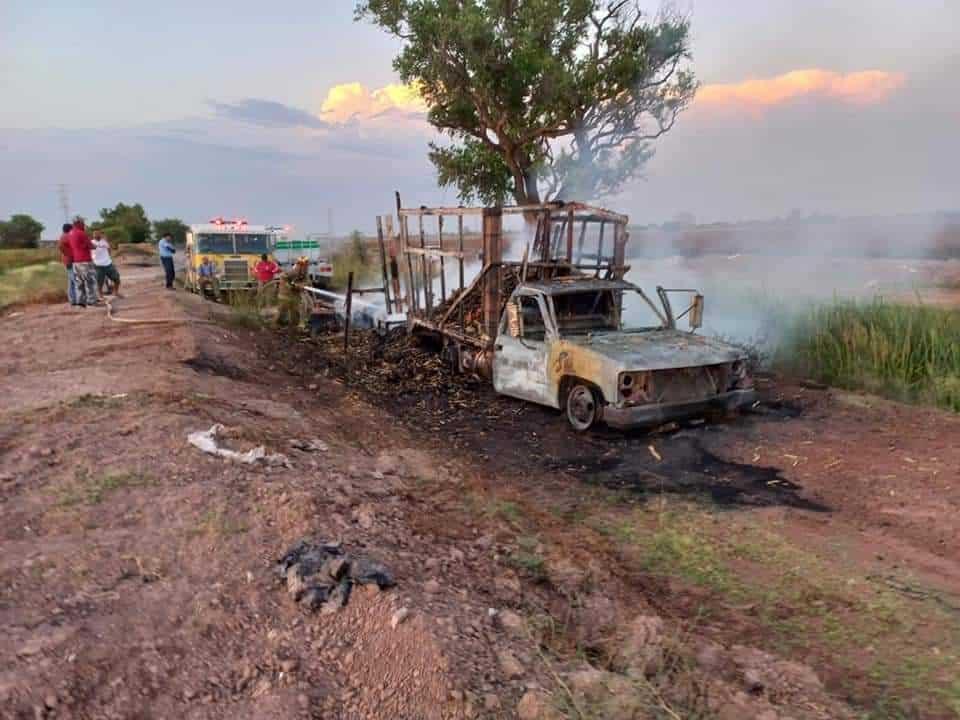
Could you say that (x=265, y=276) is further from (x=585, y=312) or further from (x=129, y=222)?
(x=129, y=222)

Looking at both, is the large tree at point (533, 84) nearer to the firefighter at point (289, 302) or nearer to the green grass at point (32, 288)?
the firefighter at point (289, 302)

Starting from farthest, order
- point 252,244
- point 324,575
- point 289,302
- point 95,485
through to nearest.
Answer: point 252,244
point 289,302
point 95,485
point 324,575

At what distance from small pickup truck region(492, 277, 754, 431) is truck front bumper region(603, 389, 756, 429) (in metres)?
0.01

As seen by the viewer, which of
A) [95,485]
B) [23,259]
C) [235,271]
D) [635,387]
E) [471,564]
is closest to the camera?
[471,564]

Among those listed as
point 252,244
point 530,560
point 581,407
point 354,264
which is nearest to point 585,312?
point 581,407

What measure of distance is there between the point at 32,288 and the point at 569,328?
725 inches

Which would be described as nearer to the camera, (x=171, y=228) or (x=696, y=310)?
(x=696, y=310)

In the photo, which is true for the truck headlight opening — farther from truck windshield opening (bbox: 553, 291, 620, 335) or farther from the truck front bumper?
truck windshield opening (bbox: 553, 291, 620, 335)

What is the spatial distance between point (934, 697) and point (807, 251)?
17.2 metres

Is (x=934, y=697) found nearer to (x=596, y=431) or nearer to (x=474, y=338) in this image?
(x=596, y=431)

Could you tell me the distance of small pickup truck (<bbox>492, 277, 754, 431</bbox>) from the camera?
24.4 feet

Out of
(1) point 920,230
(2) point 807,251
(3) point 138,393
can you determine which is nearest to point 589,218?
(3) point 138,393

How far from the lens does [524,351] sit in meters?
8.80

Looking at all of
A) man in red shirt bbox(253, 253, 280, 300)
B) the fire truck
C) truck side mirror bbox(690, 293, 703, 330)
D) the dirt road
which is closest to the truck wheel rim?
the dirt road
